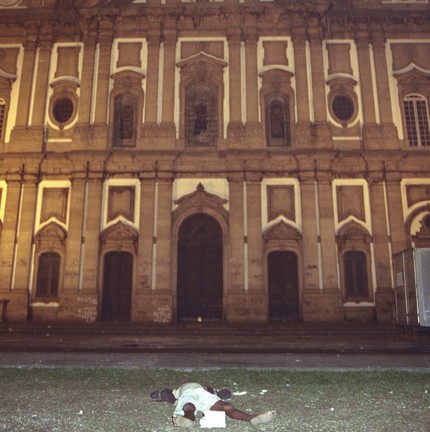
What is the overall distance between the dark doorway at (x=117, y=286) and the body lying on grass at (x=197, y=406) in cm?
1500

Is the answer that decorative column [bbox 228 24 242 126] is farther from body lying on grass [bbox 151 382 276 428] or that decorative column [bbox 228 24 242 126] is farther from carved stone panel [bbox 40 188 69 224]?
body lying on grass [bbox 151 382 276 428]

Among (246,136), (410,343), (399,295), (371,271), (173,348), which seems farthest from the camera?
(246,136)

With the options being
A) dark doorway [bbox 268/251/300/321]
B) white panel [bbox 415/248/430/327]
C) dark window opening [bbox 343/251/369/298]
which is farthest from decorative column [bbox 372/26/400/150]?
white panel [bbox 415/248/430/327]

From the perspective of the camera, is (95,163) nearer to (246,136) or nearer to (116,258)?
(116,258)

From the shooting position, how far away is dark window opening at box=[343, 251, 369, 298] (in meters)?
19.8

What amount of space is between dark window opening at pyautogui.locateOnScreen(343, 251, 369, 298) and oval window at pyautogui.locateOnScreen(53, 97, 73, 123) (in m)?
14.5

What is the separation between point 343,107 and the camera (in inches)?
875

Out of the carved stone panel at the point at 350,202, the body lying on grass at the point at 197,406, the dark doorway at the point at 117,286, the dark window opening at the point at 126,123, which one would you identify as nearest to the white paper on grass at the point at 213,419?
the body lying on grass at the point at 197,406

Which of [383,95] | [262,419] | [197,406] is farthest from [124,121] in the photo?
[262,419]

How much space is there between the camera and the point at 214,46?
74.3 feet

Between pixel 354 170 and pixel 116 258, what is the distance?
1133 cm

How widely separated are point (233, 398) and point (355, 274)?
1520 centimetres

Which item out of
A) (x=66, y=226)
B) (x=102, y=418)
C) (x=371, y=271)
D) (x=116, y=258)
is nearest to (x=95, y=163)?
(x=66, y=226)

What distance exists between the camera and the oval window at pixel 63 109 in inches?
877
